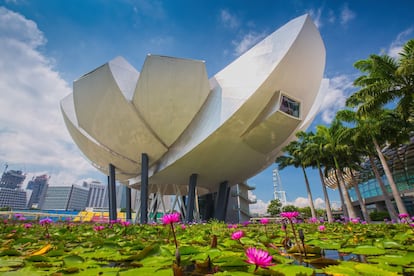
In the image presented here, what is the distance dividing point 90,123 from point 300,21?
56.2 ft

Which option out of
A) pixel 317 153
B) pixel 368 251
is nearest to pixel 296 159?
pixel 317 153

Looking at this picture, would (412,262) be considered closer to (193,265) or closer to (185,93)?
(193,265)

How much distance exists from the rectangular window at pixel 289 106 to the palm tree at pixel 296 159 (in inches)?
258

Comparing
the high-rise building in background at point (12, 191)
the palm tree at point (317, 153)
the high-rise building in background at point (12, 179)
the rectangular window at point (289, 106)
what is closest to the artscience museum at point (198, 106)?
the rectangular window at point (289, 106)

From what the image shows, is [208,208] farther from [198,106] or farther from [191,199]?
[198,106]

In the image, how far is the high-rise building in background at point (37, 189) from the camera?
14205 cm

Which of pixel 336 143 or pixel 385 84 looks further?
pixel 336 143

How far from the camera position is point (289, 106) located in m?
14.3

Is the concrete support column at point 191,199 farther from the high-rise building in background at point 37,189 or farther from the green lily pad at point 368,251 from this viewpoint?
the high-rise building in background at point 37,189

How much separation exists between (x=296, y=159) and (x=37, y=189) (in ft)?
625

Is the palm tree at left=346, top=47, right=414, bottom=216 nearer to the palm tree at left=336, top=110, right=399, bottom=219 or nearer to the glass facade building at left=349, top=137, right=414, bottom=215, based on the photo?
the palm tree at left=336, top=110, right=399, bottom=219

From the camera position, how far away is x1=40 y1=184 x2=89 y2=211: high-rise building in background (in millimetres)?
130875

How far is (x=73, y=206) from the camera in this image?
431 ft

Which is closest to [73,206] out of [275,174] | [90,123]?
[275,174]
